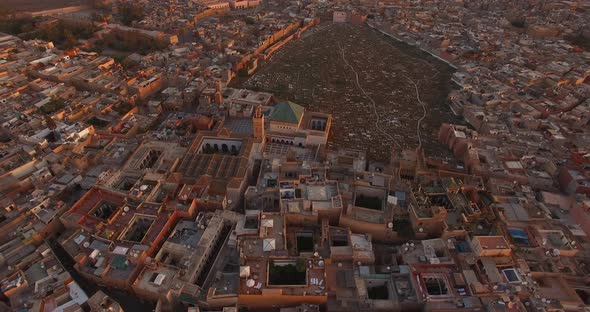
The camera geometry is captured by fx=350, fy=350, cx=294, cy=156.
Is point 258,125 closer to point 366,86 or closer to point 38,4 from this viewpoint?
point 366,86

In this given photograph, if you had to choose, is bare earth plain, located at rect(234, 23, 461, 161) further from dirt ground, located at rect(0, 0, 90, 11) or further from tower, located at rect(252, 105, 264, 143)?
dirt ground, located at rect(0, 0, 90, 11)

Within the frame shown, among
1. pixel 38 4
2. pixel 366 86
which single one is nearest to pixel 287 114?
pixel 366 86

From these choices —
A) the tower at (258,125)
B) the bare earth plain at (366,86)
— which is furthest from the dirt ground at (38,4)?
the tower at (258,125)

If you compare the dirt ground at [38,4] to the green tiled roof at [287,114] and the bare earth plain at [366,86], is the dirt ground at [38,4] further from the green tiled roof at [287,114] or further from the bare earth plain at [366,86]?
the green tiled roof at [287,114]

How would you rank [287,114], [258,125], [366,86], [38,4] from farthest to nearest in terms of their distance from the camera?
[38,4] < [366,86] < [287,114] < [258,125]

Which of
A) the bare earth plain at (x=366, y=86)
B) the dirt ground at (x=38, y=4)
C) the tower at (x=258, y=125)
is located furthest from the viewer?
the dirt ground at (x=38, y=4)
